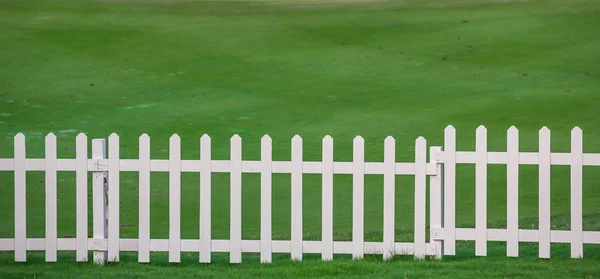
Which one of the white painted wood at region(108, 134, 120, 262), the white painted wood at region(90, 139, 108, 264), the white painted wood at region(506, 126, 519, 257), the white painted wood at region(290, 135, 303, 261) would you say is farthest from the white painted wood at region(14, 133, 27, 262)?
the white painted wood at region(506, 126, 519, 257)

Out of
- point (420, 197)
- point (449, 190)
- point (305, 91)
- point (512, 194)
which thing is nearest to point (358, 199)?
point (420, 197)

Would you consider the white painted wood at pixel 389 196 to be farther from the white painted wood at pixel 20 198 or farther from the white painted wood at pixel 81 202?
the white painted wood at pixel 20 198

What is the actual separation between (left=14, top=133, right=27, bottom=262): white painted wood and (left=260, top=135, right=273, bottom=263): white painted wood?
228cm

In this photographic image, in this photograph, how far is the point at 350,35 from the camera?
77.0 feet

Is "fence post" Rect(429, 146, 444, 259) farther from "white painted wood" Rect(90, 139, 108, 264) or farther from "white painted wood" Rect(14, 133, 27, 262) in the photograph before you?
"white painted wood" Rect(14, 133, 27, 262)

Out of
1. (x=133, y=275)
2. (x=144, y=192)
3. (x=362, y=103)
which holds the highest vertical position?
(x=362, y=103)

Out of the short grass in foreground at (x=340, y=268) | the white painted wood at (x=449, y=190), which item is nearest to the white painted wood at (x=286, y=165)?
the white painted wood at (x=449, y=190)

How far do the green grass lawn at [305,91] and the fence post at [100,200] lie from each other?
0.86ft

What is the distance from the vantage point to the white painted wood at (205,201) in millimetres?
8180

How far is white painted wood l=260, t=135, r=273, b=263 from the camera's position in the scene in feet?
26.7

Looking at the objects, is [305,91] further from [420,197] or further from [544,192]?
[544,192]

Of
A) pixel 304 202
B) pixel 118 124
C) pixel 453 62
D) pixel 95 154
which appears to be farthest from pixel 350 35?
pixel 95 154

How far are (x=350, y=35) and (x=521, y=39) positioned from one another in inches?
172

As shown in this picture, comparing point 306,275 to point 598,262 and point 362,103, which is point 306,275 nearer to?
point 598,262
